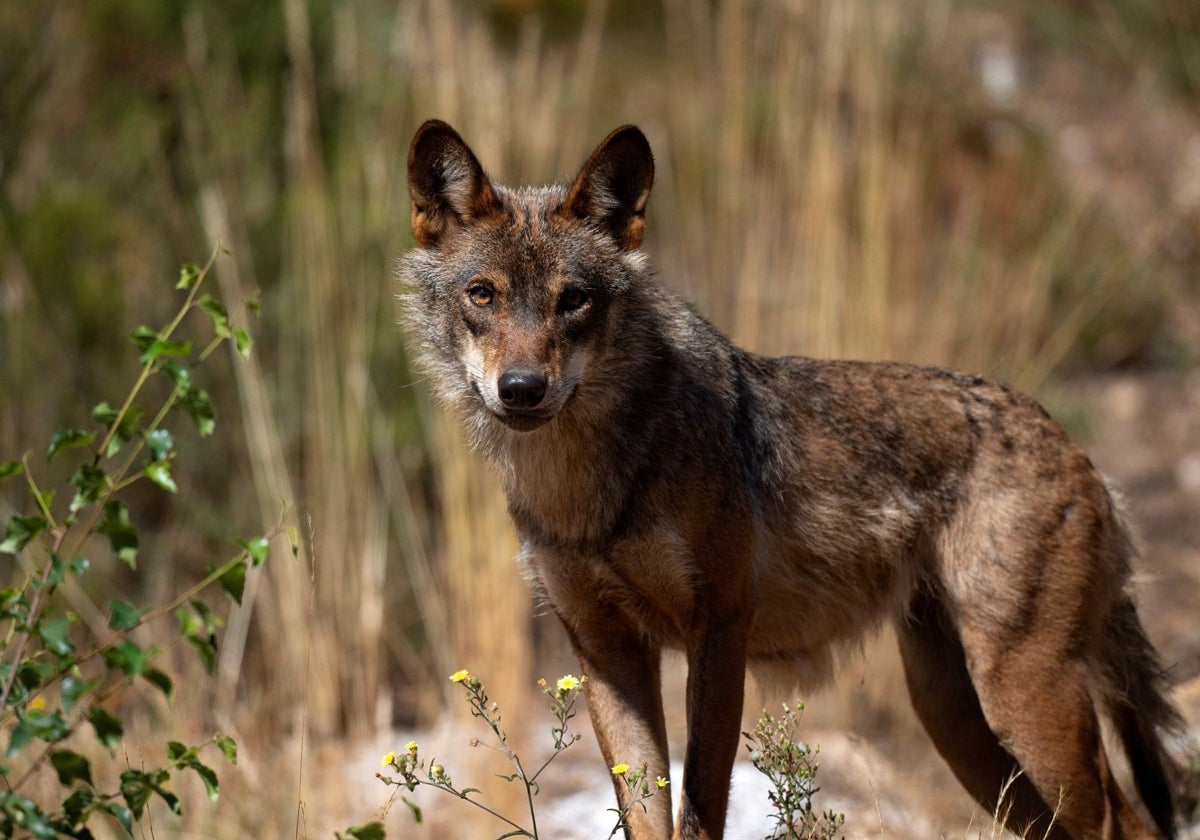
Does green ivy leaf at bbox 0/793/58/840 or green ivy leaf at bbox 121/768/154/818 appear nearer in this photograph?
green ivy leaf at bbox 0/793/58/840

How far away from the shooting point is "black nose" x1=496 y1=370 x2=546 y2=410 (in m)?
3.69

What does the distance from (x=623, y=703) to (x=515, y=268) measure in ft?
4.50

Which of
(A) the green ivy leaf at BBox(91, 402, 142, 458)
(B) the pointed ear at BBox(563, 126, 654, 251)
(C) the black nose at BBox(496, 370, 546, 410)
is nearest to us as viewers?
(A) the green ivy leaf at BBox(91, 402, 142, 458)

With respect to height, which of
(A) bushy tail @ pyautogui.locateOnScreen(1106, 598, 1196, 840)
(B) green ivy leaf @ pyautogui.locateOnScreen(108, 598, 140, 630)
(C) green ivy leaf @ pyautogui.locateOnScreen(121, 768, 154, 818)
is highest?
(B) green ivy leaf @ pyautogui.locateOnScreen(108, 598, 140, 630)

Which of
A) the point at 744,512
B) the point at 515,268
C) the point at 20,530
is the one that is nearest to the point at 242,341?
the point at 20,530

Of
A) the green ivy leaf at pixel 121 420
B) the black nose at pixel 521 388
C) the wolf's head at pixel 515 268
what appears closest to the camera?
the green ivy leaf at pixel 121 420

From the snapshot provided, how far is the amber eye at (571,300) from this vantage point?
4.02m

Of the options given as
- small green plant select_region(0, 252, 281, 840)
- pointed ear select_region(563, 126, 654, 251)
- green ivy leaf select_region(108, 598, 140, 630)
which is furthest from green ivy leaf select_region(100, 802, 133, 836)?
pointed ear select_region(563, 126, 654, 251)

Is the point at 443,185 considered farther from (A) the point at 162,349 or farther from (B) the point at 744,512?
(A) the point at 162,349

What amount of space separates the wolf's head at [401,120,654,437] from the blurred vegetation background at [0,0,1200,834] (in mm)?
918

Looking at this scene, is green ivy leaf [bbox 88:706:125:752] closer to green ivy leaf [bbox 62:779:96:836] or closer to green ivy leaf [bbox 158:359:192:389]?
green ivy leaf [bbox 62:779:96:836]

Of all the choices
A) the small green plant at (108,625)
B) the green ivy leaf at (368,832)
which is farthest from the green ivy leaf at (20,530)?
the green ivy leaf at (368,832)

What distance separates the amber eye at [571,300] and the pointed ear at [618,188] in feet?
1.10

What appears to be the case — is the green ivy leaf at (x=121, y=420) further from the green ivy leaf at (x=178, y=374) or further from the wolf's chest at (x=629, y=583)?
the wolf's chest at (x=629, y=583)
